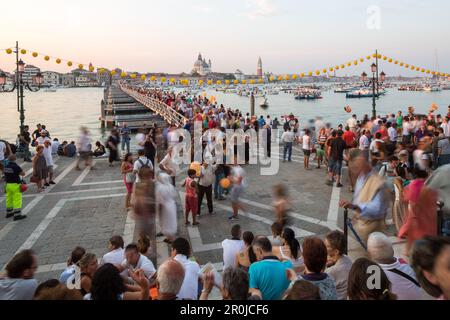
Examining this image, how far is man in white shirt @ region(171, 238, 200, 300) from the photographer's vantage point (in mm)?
4043

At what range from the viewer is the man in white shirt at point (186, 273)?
4.04 meters

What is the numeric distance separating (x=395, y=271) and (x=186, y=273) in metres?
2.11

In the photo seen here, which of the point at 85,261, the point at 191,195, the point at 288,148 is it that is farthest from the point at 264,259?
the point at 288,148

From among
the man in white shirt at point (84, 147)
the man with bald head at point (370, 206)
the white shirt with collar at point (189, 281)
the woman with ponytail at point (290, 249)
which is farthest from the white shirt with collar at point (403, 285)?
the man in white shirt at point (84, 147)

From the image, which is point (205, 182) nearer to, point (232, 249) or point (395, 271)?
point (232, 249)

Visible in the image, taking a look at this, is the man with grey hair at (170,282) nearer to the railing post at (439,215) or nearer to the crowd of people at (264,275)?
the crowd of people at (264,275)

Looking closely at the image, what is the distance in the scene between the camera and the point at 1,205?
9.95 meters

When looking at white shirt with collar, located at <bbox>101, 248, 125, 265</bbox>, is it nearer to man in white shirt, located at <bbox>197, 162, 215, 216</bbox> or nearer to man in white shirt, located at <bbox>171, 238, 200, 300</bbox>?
man in white shirt, located at <bbox>171, 238, 200, 300</bbox>

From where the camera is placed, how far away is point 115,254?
5008mm

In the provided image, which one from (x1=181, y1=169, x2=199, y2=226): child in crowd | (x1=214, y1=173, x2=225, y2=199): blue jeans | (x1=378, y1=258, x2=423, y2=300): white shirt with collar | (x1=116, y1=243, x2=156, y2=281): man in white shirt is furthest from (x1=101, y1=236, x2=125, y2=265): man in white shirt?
(x1=214, y1=173, x2=225, y2=199): blue jeans
